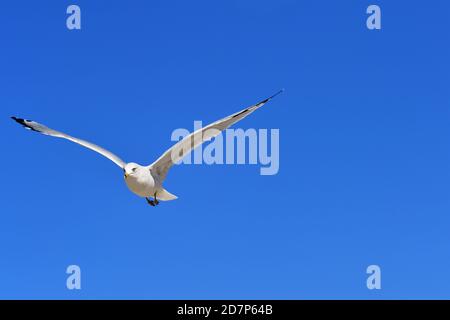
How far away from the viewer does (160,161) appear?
1061 cm

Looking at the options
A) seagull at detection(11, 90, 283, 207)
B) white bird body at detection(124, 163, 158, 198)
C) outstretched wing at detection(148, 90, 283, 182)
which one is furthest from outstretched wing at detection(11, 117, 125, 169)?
outstretched wing at detection(148, 90, 283, 182)

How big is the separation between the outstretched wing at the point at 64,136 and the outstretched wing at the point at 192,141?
62 centimetres

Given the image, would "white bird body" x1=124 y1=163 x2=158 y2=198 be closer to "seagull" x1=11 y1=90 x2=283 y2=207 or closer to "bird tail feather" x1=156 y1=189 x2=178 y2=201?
"seagull" x1=11 y1=90 x2=283 y2=207

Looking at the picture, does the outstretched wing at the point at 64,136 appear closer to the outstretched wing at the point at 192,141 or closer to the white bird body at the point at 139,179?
the white bird body at the point at 139,179

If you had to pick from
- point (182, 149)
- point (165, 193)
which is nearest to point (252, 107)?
point (182, 149)

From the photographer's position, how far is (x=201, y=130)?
1013cm

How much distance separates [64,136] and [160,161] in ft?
6.45

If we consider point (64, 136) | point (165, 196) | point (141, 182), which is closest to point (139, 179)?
point (141, 182)

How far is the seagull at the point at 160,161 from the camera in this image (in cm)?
1018

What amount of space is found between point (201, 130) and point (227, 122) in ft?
1.34

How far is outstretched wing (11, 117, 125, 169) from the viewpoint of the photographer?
10930mm
